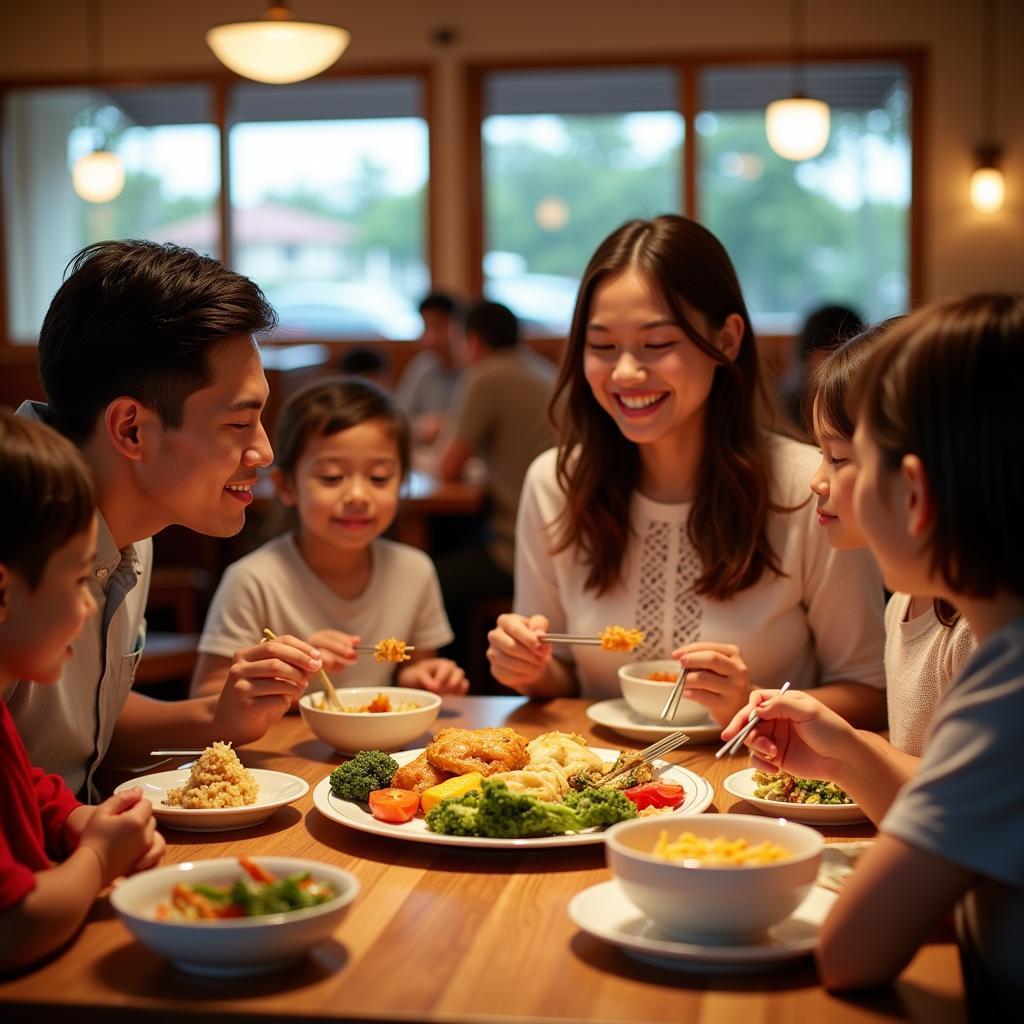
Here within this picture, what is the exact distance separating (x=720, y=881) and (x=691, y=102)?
767 cm

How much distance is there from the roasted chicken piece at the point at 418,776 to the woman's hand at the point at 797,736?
1.28 feet

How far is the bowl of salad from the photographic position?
1.14 m

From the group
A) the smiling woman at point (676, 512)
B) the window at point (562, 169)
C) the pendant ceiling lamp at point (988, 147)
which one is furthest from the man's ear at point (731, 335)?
the pendant ceiling lamp at point (988, 147)

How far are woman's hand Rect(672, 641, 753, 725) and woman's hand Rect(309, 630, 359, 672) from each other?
1.89 feet

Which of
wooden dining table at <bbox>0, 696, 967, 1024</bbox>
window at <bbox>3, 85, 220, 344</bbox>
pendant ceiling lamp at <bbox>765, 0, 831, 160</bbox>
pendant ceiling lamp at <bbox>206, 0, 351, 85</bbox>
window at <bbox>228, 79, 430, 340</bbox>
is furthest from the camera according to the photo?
window at <bbox>3, 85, 220, 344</bbox>

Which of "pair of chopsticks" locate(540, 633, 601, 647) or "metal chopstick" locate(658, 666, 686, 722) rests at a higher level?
"pair of chopsticks" locate(540, 633, 601, 647)

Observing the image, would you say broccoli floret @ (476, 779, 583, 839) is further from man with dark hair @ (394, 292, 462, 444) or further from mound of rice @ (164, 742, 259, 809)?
man with dark hair @ (394, 292, 462, 444)

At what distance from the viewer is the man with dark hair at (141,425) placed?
69.9 inches

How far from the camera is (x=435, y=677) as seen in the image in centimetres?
245

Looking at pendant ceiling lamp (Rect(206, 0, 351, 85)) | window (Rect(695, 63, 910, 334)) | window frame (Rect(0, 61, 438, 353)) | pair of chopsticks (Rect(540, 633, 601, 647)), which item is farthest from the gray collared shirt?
window (Rect(695, 63, 910, 334))

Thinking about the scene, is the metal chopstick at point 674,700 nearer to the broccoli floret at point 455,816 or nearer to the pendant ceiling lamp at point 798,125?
the broccoli floret at point 455,816

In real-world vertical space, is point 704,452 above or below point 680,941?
above

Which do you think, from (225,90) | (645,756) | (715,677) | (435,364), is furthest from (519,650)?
(225,90)

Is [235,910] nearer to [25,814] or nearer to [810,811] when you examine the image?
[25,814]
